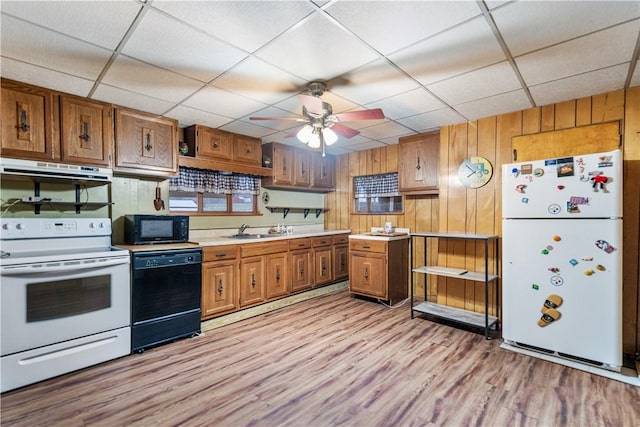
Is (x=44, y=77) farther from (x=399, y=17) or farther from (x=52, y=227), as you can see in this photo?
(x=399, y=17)

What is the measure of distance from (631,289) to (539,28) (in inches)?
92.5

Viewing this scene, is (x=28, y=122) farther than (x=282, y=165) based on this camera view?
No

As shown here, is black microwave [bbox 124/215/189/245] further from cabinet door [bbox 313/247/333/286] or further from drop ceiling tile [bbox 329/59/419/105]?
drop ceiling tile [bbox 329/59/419/105]

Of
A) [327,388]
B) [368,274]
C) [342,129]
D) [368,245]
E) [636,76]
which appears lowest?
[327,388]

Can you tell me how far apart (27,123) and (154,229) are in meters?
1.29

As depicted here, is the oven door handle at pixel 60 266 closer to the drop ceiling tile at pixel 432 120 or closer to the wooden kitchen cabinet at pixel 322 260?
the wooden kitchen cabinet at pixel 322 260

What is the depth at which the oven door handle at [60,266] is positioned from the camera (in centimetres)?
211

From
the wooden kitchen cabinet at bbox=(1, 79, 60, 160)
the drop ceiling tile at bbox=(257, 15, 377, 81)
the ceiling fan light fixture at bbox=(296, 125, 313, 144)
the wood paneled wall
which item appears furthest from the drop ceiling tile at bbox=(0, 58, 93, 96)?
the wood paneled wall

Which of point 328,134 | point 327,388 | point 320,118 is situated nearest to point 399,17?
point 320,118

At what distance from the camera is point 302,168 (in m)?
4.70

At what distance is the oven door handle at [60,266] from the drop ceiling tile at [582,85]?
3.83m

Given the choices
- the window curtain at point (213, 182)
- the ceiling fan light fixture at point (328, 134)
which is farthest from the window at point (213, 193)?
the ceiling fan light fixture at point (328, 134)

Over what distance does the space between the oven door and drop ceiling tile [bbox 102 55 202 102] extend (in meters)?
1.44

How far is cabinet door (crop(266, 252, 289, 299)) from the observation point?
380cm
